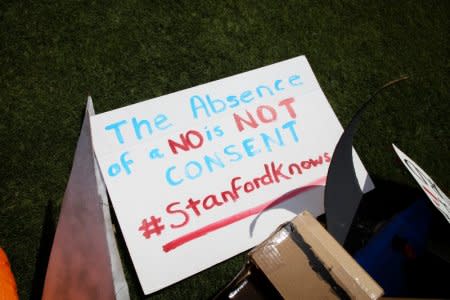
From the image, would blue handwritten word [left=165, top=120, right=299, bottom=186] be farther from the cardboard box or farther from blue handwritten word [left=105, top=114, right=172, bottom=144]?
the cardboard box

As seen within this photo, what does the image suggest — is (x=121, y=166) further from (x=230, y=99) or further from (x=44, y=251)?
(x=230, y=99)

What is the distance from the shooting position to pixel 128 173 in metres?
0.98

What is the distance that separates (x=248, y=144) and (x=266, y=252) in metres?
0.45

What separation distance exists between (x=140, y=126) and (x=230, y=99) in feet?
0.99

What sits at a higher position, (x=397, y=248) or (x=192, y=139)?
(x=192, y=139)

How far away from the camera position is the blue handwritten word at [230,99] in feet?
3.58

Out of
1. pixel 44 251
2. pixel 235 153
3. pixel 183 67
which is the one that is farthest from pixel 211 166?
pixel 44 251

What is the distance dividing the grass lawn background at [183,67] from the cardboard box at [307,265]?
35 centimetres

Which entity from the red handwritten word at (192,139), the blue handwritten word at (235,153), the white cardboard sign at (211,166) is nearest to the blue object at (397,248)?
the white cardboard sign at (211,166)

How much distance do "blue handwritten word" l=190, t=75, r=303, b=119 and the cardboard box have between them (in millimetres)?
506

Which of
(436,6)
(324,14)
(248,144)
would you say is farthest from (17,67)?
(436,6)

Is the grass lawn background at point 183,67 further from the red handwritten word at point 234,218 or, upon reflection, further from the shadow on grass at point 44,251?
the red handwritten word at point 234,218

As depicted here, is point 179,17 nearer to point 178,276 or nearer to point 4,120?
point 4,120

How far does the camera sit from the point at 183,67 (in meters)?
1.15
